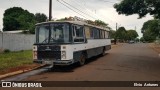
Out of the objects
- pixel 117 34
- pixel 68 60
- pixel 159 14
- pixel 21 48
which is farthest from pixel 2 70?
pixel 117 34

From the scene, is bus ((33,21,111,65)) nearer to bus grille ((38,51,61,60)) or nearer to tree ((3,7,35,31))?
bus grille ((38,51,61,60))

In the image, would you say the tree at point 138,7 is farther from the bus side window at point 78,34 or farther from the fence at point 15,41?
the fence at point 15,41

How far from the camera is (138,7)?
2141 cm

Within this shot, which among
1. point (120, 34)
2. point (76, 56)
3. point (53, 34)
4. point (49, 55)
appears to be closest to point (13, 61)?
point (49, 55)

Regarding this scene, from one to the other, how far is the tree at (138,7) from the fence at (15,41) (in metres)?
14.0

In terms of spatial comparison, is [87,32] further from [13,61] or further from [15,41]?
[15,41]

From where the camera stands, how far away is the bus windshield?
17103 mm

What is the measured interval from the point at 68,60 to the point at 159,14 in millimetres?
8989

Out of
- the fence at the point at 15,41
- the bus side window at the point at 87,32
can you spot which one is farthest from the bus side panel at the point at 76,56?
the fence at the point at 15,41

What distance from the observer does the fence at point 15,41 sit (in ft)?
104

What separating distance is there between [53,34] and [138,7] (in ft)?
23.8

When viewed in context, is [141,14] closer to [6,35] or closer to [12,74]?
[12,74]

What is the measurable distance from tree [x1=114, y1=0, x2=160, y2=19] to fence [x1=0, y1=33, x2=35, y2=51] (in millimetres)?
14016

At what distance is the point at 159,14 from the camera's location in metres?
22.2
